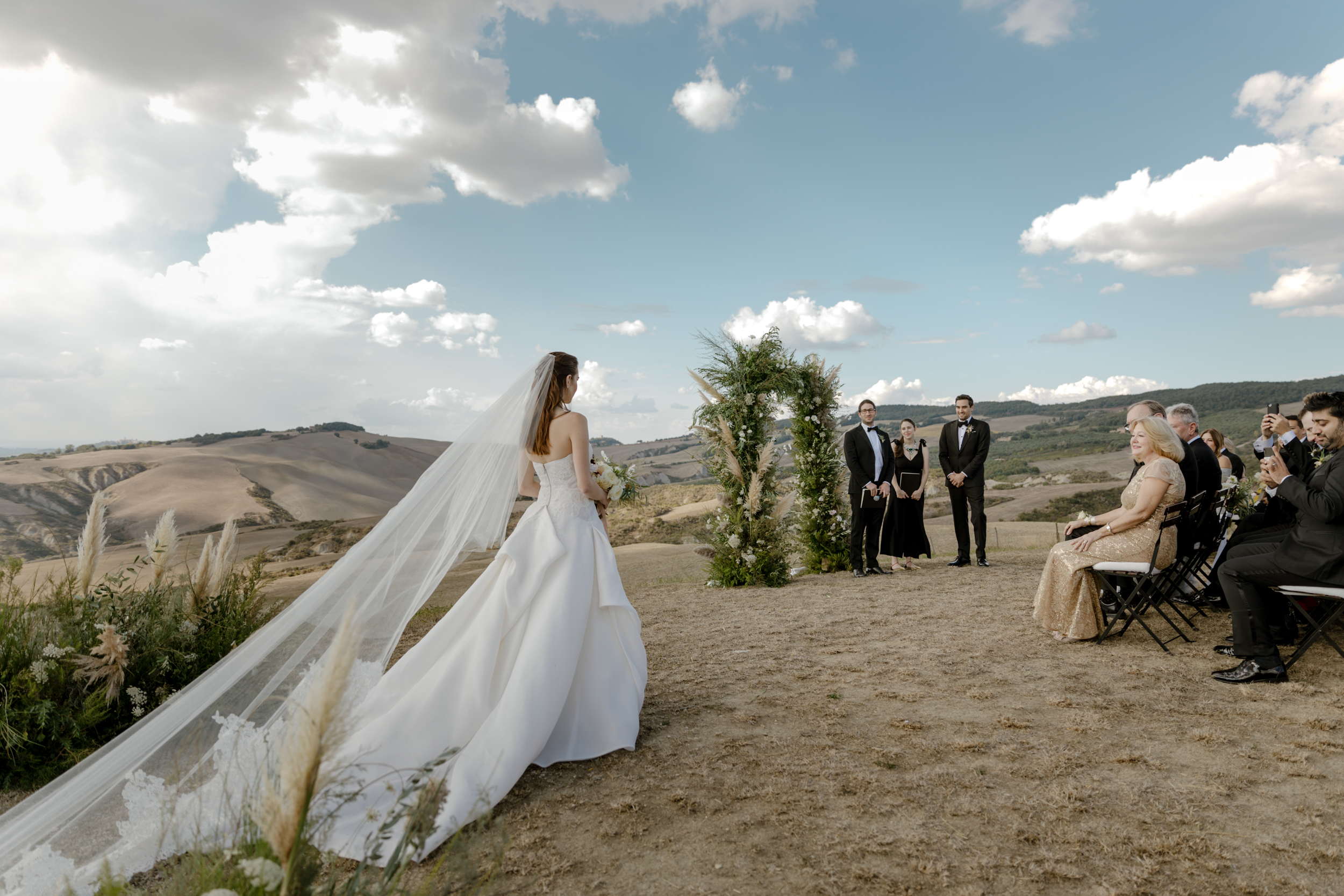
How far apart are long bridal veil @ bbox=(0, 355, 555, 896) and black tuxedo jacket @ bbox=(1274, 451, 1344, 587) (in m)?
5.02

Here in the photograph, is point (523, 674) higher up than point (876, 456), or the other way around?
point (876, 456)

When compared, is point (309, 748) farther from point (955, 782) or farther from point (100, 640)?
point (100, 640)

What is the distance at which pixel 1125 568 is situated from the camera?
5434 mm

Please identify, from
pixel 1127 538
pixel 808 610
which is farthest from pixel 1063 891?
pixel 808 610

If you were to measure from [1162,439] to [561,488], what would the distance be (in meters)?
4.95

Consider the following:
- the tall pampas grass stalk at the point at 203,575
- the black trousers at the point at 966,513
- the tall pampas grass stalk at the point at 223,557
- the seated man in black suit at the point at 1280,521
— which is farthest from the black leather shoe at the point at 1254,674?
the tall pampas grass stalk at the point at 203,575

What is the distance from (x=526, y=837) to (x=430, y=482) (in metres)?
2.03

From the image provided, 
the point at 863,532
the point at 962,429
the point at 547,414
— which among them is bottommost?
the point at 863,532

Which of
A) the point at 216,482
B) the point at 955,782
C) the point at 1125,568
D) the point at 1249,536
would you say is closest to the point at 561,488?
the point at 955,782

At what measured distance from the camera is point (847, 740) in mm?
3895

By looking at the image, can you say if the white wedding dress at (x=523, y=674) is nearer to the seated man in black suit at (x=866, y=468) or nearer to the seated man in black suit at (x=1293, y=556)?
the seated man in black suit at (x=1293, y=556)

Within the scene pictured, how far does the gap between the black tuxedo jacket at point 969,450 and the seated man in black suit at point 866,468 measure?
766mm

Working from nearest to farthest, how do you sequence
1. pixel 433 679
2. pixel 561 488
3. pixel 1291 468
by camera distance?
1. pixel 433 679
2. pixel 561 488
3. pixel 1291 468

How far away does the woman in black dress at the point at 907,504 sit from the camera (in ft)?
33.2
